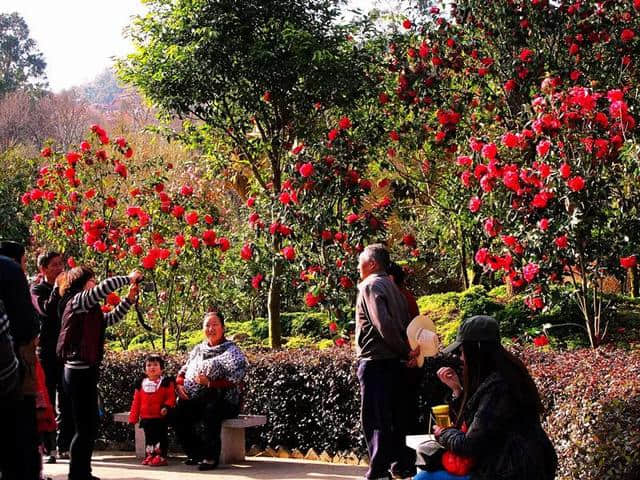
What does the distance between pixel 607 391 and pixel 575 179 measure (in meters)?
3.06

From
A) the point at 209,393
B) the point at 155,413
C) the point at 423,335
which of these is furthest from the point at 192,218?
the point at 423,335

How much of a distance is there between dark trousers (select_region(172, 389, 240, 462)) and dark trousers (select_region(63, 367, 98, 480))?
1424 millimetres

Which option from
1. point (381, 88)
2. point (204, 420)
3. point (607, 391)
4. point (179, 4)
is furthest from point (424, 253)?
point (607, 391)

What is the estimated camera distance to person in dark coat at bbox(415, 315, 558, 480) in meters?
4.52

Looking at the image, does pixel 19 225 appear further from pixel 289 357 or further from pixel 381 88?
pixel 289 357

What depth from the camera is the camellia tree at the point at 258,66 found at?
37.8 feet

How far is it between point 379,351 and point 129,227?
21.4 feet

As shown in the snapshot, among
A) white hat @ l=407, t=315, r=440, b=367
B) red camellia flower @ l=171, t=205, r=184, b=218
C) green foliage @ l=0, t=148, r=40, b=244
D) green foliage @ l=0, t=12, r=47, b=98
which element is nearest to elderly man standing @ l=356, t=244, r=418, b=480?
white hat @ l=407, t=315, r=440, b=367

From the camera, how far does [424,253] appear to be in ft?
52.4

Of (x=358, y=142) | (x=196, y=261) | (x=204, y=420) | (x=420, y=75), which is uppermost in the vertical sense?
(x=420, y=75)

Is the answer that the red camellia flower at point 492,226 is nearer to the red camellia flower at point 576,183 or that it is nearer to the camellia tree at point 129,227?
the red camellia flower at point 576,183

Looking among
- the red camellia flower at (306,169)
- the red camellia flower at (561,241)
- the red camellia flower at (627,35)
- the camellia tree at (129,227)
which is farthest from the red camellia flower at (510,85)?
the camellia tree at (129,227)

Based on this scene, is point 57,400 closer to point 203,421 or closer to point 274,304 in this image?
point 203,421

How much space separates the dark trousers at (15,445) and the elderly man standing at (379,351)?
2903 millimetres
